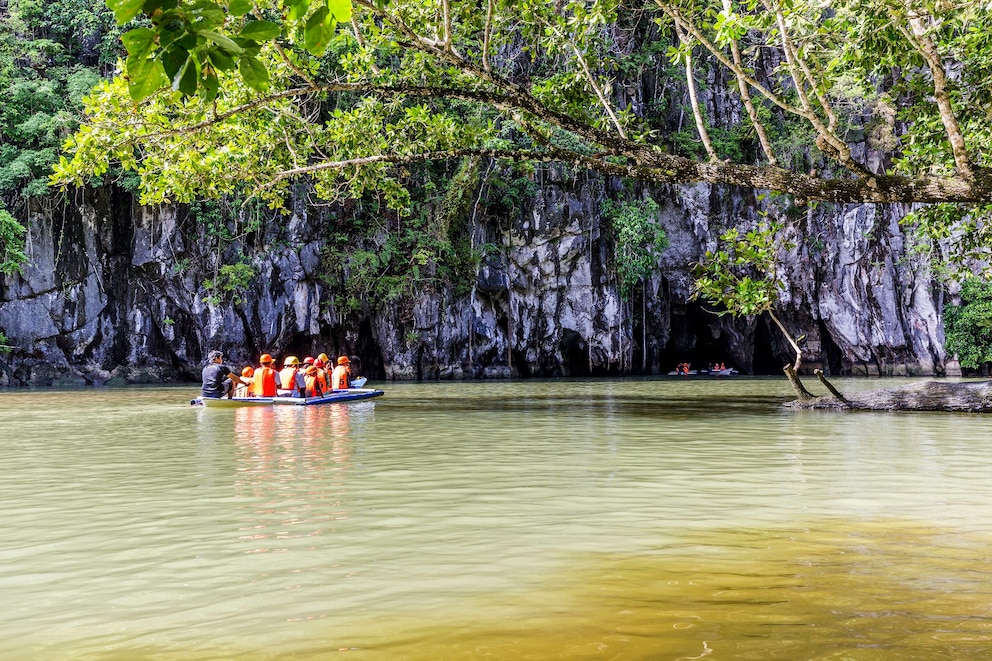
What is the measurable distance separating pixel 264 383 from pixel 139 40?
1415cm

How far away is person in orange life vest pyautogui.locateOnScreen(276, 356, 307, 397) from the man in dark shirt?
92 cm

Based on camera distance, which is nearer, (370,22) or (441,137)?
(370,22)

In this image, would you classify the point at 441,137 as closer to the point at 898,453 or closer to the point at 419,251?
the point at 898,453

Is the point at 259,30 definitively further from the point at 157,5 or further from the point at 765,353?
the point at 765,353

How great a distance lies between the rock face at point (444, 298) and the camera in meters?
30.3

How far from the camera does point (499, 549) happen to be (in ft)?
13.6

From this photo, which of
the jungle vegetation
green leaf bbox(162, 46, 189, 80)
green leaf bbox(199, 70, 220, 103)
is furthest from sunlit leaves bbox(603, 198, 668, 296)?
green leaf bbox(162, 46, 189, 80)

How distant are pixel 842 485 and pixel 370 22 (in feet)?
20.6

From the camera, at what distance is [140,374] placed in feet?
101

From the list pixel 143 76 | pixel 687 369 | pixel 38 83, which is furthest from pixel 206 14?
pixel 687 369

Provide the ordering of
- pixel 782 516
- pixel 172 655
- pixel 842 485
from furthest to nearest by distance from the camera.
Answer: pixel 842 485 → pixel 782 516 → pixel 172 655

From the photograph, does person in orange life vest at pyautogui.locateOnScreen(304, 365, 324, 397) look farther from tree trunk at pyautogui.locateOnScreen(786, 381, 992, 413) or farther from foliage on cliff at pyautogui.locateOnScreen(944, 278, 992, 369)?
foliage on cliff at pyautogui.locateOnScreen(944, 278, 992, 369)

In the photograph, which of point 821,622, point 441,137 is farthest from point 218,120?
point 821,622

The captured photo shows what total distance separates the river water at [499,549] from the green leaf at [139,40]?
190 cm
